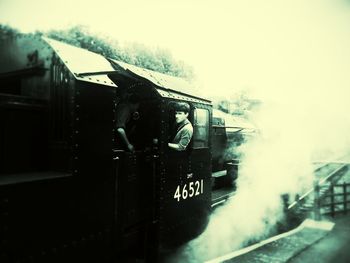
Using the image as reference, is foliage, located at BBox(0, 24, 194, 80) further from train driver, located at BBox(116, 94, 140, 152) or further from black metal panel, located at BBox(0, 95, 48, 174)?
black metal panel, located at BBox(0, 95, 48, 174)

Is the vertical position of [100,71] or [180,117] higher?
[100,71]

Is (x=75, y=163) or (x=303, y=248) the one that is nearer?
(x=75, y=163)

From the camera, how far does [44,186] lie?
2.67m

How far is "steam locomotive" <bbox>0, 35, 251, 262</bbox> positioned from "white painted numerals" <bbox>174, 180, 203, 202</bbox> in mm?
50

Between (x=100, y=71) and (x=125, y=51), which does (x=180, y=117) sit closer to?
(x=100, y=71)

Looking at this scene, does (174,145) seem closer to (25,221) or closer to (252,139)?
(25,221)

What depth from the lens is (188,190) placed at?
16.0ft

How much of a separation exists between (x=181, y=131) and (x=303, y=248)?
10.5 ft

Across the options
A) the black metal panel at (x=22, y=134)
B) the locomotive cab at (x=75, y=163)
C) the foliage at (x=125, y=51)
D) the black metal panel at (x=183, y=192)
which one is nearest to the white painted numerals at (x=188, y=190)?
the black metal panel at (x=183, y=192)

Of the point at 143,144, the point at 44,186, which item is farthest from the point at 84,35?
the point at 44,186

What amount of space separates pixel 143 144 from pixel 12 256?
7.45ft

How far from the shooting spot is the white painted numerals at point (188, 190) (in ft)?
15.1

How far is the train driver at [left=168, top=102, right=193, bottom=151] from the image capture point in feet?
14.6

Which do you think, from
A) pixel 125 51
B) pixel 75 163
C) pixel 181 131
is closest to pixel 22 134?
pixel 75 163
